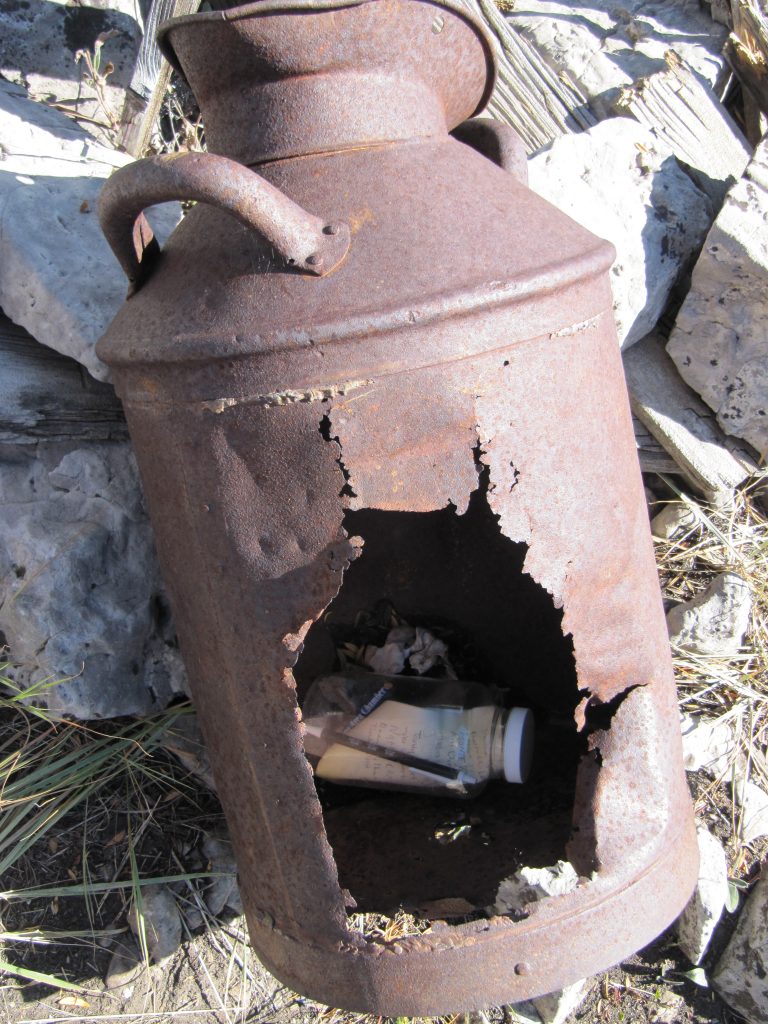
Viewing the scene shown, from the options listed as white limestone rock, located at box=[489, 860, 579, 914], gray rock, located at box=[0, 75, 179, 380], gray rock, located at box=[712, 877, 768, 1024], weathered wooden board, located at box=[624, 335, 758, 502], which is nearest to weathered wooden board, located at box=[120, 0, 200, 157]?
gray rock, located at box=[0, 75, 179, 380]

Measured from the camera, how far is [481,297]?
3.93 feet

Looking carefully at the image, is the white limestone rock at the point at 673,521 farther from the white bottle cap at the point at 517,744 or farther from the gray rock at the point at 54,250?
the gray rock at the point at 54,250

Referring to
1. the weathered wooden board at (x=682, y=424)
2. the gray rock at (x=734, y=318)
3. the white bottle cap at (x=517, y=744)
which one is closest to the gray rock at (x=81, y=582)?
the white bottle cap at (x=517, y=744)

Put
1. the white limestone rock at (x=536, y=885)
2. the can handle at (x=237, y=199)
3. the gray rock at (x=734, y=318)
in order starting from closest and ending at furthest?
the can handle at (x=237, y=199), the white limestone rock at (x=536, y=885), the gray rock at (x=734, y=318)

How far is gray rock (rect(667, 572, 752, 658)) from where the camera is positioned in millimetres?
2129

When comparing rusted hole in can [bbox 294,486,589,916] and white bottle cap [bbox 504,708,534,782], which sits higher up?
white bottle cap [bbox 504,708,534,782]

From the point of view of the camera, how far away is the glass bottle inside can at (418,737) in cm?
174

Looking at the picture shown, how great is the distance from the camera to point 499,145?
156cm

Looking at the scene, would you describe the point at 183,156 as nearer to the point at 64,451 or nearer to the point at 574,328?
the point at 574,328

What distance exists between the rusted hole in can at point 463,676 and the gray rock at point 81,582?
0.38 metres

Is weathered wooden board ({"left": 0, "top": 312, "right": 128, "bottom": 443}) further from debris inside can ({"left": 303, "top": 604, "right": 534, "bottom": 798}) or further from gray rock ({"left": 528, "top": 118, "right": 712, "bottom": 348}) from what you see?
gray rock ({"left": 528, "top": 118, "right": 712, "bottom": 348})

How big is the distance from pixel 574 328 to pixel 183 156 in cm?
59

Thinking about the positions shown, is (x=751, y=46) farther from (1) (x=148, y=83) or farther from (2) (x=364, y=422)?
(2) (x=364, y=422)

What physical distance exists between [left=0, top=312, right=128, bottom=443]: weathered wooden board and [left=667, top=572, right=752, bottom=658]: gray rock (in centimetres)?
135
